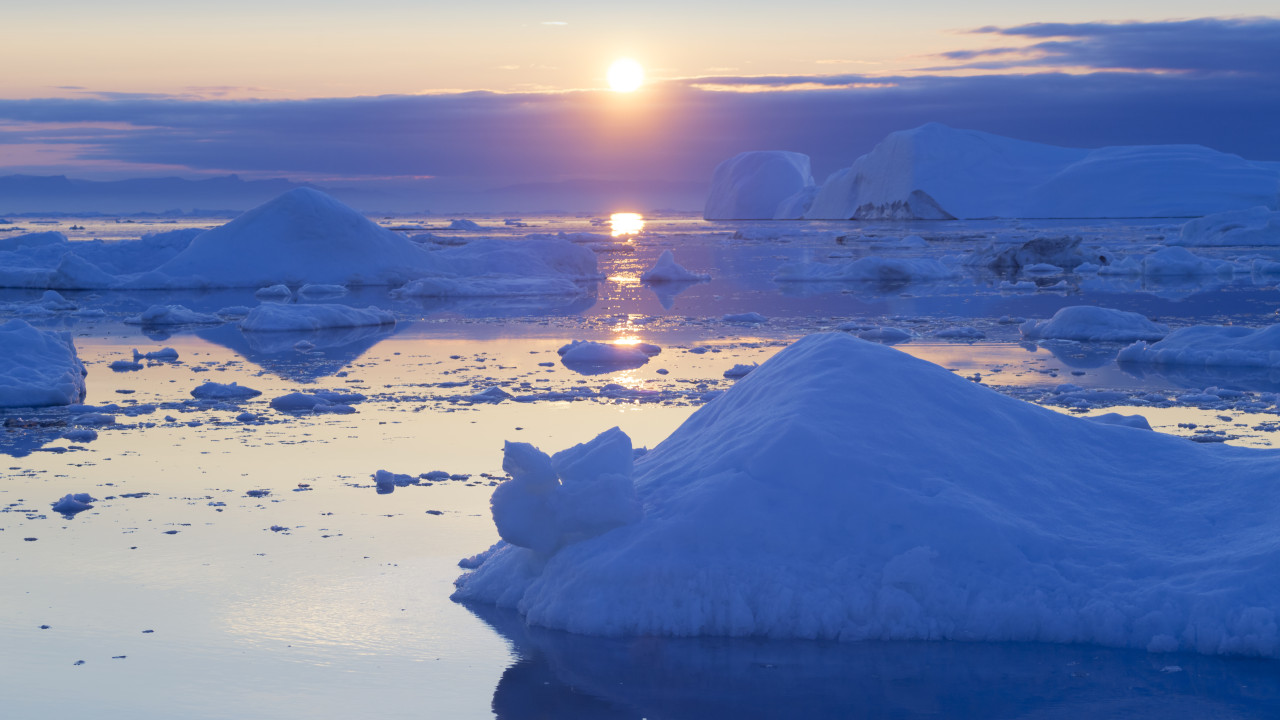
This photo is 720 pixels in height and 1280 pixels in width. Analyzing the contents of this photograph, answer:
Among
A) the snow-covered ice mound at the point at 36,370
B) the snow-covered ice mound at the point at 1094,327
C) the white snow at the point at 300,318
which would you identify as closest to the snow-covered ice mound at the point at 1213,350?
the snow-covered ice mound at the point at 1094,327

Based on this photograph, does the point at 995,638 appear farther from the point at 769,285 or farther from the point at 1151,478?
the point at 769,285

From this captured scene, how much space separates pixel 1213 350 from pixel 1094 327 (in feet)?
6.78

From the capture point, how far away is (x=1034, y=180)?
4956 cm

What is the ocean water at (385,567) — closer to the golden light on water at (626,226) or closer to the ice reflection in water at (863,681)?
the ice reflection in water at (863,681)

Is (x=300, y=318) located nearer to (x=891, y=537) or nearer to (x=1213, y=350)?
(x=1213, y=350)

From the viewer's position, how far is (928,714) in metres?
3.10

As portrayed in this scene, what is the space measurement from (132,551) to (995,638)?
3.16 m

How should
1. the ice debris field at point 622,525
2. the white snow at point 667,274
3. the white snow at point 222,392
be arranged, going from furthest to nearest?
the white snow at point 667,274 < the white snow at point 222,392 < the ice debris field at point 622,525

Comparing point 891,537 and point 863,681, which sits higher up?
point 891,537

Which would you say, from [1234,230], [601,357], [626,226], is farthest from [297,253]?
[626,226]

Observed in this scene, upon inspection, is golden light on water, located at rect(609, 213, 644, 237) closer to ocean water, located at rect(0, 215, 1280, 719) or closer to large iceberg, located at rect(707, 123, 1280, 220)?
large iceberg, located at rect(707, 123, 1280, 220)

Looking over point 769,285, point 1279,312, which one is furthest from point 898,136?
point 1279,312

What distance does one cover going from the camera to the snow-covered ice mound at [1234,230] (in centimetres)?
3109

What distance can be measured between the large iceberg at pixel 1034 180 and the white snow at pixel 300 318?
38.7 meters
